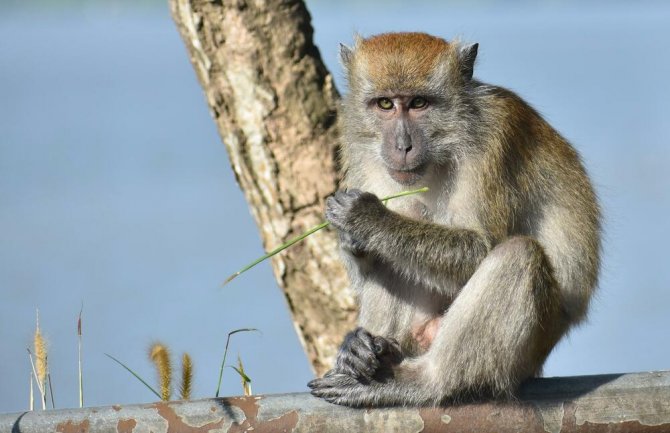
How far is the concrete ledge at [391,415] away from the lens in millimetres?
3877

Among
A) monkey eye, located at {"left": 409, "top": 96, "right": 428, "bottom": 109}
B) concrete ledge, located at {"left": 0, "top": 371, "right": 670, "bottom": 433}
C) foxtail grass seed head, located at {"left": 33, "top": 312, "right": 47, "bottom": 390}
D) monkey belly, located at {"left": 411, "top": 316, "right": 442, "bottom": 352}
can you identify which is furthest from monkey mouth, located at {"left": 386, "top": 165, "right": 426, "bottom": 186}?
foxtail grass seed head, located at {"left": 33, "top": 312, "right": 47, "bottom": 390}

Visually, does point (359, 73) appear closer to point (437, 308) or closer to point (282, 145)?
point (437, 308)

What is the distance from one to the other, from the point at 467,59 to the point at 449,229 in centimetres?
117

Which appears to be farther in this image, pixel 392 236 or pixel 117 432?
pixel 392 236

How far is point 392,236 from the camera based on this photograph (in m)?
5.54

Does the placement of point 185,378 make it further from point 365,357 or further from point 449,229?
point 449,229

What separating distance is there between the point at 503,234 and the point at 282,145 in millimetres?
3075

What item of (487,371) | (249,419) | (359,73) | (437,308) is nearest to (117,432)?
(249,419)

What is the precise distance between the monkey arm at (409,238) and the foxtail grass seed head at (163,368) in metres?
1.46

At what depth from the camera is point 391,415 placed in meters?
4.29

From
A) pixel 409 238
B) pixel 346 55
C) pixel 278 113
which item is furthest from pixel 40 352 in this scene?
pixel 278 113

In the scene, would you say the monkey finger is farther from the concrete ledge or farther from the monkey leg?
the concrete ledge

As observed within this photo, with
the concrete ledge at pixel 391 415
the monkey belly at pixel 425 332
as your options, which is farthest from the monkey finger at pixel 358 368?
the concrete ledge at pixel 391 415

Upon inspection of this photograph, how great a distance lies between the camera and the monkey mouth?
565cm
